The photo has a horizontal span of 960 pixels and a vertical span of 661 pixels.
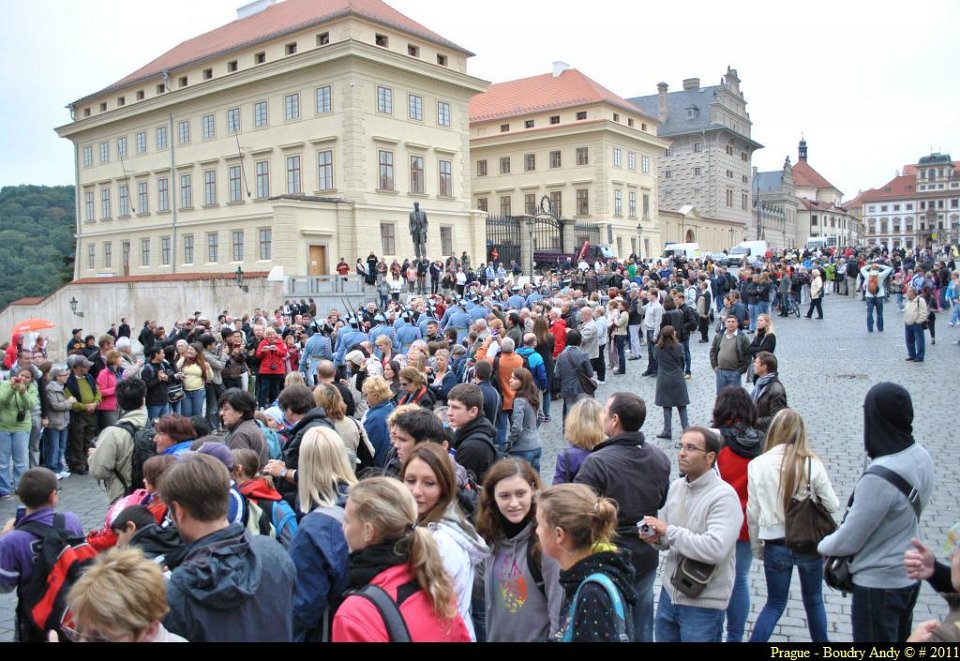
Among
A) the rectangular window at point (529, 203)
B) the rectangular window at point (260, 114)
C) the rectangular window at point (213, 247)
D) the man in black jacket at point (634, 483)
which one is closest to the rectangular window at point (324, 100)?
the rectangular window at point (260, 114)

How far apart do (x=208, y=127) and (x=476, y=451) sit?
44253 mm

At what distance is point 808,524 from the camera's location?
4.55 meters

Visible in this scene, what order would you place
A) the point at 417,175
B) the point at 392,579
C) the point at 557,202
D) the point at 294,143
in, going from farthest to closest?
the point at 557,202 → the point at 417,175 → the point at 294,143 → the point at 392,579

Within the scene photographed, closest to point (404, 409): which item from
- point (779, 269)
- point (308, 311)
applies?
point (308, 311)

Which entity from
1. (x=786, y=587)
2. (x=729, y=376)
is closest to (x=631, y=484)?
(x=786, y=587)

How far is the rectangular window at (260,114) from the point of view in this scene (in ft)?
136

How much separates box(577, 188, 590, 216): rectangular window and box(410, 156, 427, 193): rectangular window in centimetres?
1845

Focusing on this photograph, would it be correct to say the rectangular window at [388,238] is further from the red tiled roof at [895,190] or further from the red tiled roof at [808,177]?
the red tiled roof at [895,190]

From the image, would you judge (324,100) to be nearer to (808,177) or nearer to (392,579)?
(392,579)

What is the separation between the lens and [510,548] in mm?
3637

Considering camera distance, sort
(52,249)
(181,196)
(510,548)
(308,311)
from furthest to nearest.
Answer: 1. (52,249)
2. (181,196)
3. (308,311)
4. (510,548)

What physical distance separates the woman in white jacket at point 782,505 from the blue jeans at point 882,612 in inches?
26.8

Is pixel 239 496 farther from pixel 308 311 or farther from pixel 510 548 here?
pixel 308 311

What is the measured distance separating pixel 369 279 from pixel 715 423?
2463 cm
